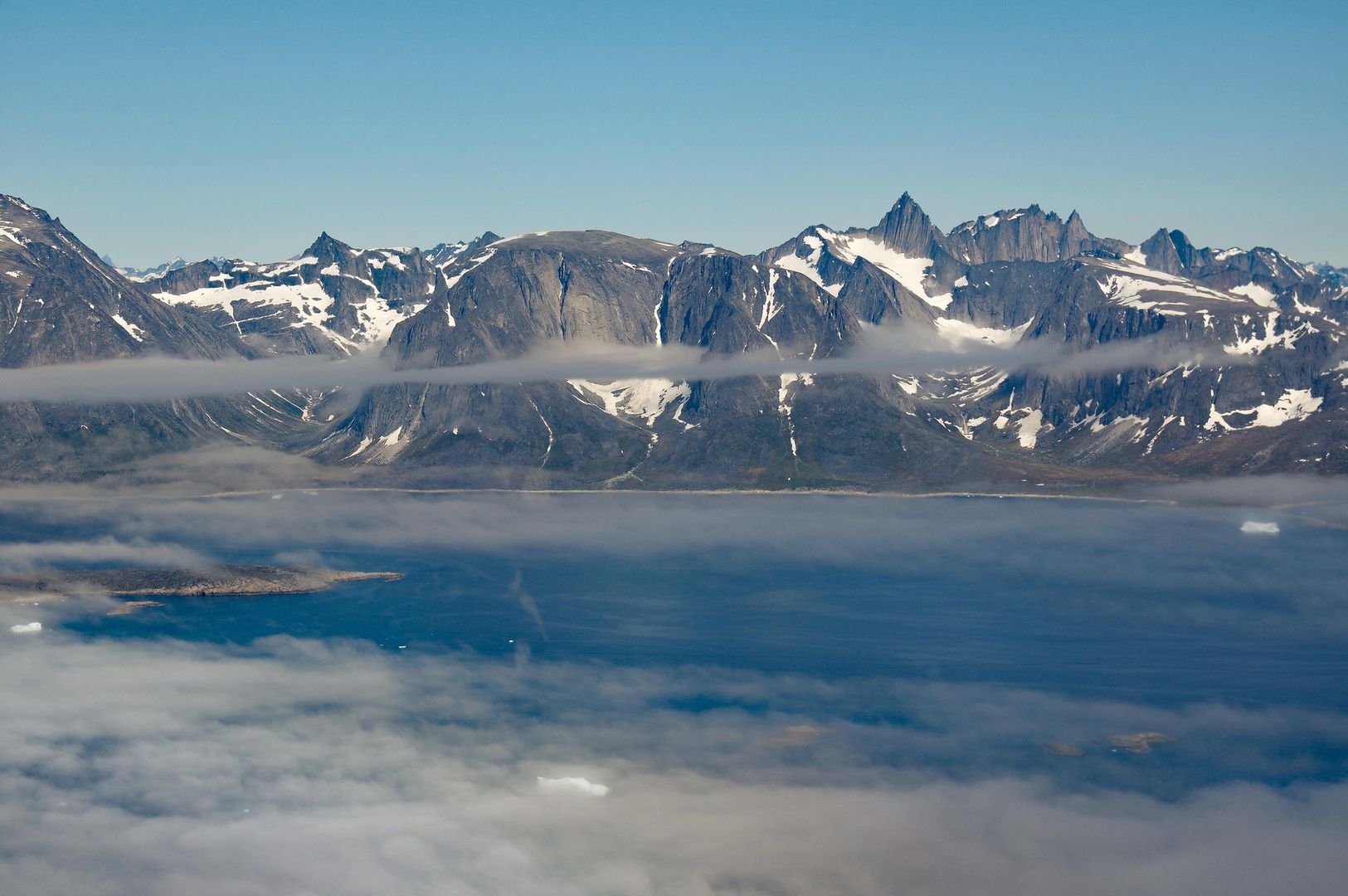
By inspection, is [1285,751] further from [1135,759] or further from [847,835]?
[847,835]

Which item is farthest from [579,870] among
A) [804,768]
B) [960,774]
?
[960,774]

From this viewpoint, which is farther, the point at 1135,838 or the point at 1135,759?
the point at 1135,759

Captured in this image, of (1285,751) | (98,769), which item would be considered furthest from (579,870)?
(1285,751)

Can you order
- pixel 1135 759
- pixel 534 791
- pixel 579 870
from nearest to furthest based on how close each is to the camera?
pixel 579 870
pixel 534 791
pixel 1135 759

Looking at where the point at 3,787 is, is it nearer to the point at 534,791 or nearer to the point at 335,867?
the point at 335,867

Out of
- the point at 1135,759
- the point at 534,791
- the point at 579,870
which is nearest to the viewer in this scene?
the point at 579,870

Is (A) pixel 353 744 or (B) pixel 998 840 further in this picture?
(A) pixel 353 744
